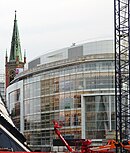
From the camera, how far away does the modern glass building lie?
297ft

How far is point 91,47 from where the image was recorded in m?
96.8

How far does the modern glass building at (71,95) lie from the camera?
3568 inches

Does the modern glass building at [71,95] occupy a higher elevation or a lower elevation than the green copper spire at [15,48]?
lower

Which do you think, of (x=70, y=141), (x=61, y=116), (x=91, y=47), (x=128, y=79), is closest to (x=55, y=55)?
(x=91, y=47)

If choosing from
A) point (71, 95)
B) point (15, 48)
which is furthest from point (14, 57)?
point (71, 95)

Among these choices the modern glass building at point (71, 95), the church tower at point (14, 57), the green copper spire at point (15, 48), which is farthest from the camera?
the green copper spire at point (15, 48)

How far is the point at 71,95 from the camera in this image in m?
93.1

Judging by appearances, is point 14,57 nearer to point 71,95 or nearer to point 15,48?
point 15,48

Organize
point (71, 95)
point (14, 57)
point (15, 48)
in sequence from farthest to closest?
point (15, 48) < point (14, 57) < point (71, 95)

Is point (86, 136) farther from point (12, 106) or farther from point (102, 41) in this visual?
point (12, 106)

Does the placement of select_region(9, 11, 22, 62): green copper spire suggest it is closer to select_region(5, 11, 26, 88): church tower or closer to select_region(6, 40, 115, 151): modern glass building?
select_region(5, 11, 26, 88): church tower

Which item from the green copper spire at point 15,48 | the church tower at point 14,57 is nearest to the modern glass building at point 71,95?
the church tower at point 14,57

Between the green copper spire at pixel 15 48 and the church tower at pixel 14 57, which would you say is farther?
the green copper spire at pixel 15 48

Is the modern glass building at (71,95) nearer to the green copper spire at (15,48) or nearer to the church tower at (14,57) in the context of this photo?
the church tower at (14,57)
